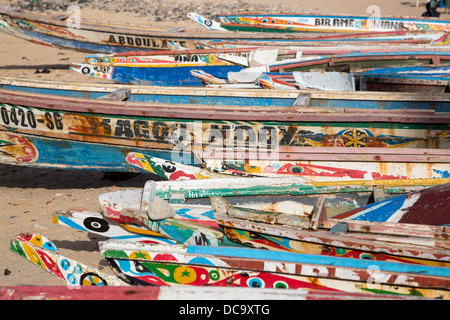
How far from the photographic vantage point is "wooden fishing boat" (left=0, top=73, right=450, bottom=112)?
607 cm

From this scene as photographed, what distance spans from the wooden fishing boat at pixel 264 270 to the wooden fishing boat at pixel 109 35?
23.1 ft

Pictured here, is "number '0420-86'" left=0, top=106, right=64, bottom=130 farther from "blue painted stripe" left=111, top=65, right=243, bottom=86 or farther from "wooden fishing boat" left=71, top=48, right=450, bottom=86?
"blue painted stripe" left=111, top=65, right=243, bottom=86

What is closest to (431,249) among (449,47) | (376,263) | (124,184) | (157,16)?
(376,263)

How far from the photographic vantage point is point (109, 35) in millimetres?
10711

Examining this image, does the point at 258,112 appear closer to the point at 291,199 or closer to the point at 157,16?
the point at 291,199

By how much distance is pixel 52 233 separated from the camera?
5.10 m

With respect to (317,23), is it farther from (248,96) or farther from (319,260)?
(319,260)

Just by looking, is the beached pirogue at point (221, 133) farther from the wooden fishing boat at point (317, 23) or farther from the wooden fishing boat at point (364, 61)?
the wooden fishing boat at point (317, 23)

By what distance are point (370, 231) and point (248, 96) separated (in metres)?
3.18

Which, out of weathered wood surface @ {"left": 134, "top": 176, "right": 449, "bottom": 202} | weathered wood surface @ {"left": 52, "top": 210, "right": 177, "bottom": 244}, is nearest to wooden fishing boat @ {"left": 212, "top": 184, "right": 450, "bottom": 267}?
weathered wood surface @ {"left": 134, "top": 176, "right": 449, "bottom": 202}

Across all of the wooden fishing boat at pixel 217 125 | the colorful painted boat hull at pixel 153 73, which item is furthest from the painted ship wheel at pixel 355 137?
the colorful painted boat hull at pixel 153 73

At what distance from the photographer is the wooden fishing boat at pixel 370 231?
3422 mm

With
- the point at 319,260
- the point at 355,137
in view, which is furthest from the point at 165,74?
the point at 319,260

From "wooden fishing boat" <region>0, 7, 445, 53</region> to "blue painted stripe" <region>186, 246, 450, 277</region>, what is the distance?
7.09 meters
